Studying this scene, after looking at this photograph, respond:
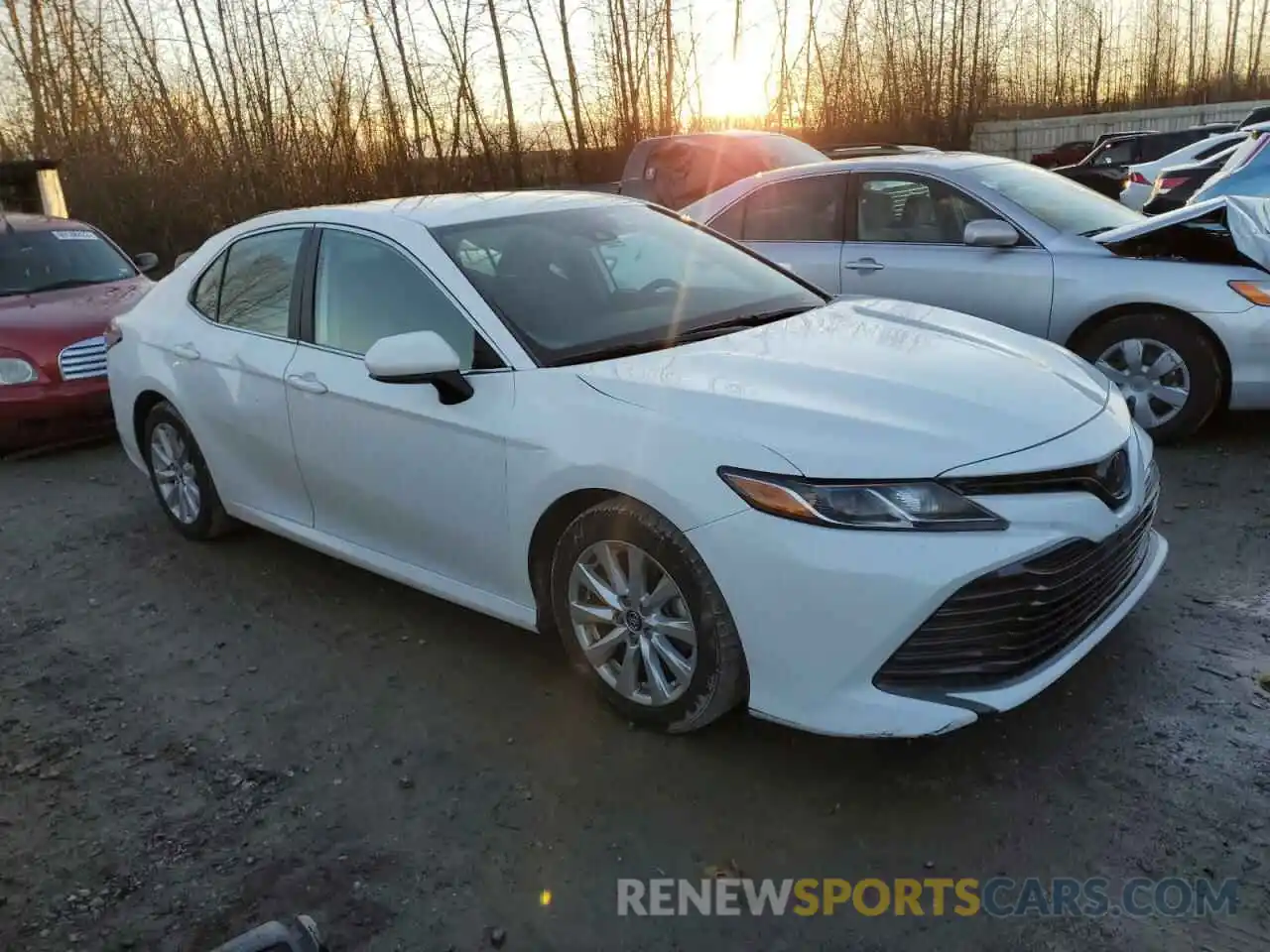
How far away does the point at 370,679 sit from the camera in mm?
3791

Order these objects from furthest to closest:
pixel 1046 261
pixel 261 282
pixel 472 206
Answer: pixel 1046 261, pixel 261 282, pixel 472 206

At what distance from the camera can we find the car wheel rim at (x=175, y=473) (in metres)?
5.03

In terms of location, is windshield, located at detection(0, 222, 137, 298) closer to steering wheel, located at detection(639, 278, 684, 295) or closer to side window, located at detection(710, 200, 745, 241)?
side window, located at detection(710, 200, 745, 241)

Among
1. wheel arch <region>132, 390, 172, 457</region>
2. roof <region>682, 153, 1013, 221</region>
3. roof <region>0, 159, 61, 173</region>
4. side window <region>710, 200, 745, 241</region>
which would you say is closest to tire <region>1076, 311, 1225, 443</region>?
roof <region>682, 153, 1013, 221</region>

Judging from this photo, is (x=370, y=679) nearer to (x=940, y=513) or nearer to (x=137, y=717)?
(x=137, y=717)

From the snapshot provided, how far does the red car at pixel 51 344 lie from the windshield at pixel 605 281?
180 inches

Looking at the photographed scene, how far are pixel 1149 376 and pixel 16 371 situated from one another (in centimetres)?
692

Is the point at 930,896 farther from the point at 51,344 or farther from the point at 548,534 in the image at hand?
the point at 51,344

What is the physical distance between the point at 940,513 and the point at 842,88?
20.2m

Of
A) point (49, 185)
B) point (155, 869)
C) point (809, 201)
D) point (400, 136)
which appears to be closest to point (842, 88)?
point (400, 136)

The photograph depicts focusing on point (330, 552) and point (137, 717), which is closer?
point (137, 717)

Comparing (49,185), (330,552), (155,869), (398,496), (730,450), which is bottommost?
(155,869)

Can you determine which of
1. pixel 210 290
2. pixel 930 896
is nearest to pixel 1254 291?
pixel 930 896

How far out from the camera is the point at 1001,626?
271 cm
